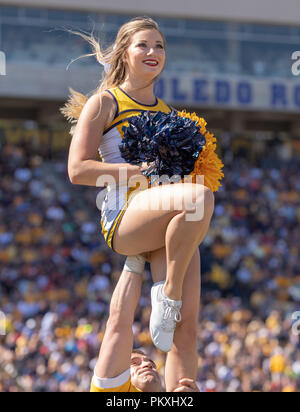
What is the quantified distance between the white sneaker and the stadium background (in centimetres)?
639

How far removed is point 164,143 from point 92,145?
0.35 metres

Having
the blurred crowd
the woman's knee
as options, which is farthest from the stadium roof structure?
the woman's knee

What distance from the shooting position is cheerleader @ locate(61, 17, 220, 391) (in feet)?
10.1

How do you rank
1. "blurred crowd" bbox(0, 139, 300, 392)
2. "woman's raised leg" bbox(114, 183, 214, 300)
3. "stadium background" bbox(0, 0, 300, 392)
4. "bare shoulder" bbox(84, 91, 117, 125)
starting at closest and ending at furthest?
1. "woman's raised leg" bbox(114, 183, 214, 300)
2. "bare shoulder" bbox(84, 91, 117, 125)
3. "blurred crowd" bbox(0, 139, 300, 392)
4. "stadium background" bbox(0, 0, 300, 392)

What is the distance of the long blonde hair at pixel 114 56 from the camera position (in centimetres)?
351

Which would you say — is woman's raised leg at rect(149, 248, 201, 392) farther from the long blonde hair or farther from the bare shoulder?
the long blonde hair

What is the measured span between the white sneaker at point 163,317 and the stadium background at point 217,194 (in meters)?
6.39

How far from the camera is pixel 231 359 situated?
30.8 feet

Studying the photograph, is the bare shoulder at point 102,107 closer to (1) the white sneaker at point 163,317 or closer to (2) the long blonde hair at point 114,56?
(2) the long blonde hair at point 114,56

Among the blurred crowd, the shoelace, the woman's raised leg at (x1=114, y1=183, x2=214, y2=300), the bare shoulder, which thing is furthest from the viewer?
the blurred crowd

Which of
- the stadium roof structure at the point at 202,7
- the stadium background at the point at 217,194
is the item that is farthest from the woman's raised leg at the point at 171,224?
the stadium roof structure at the point at 202,7
